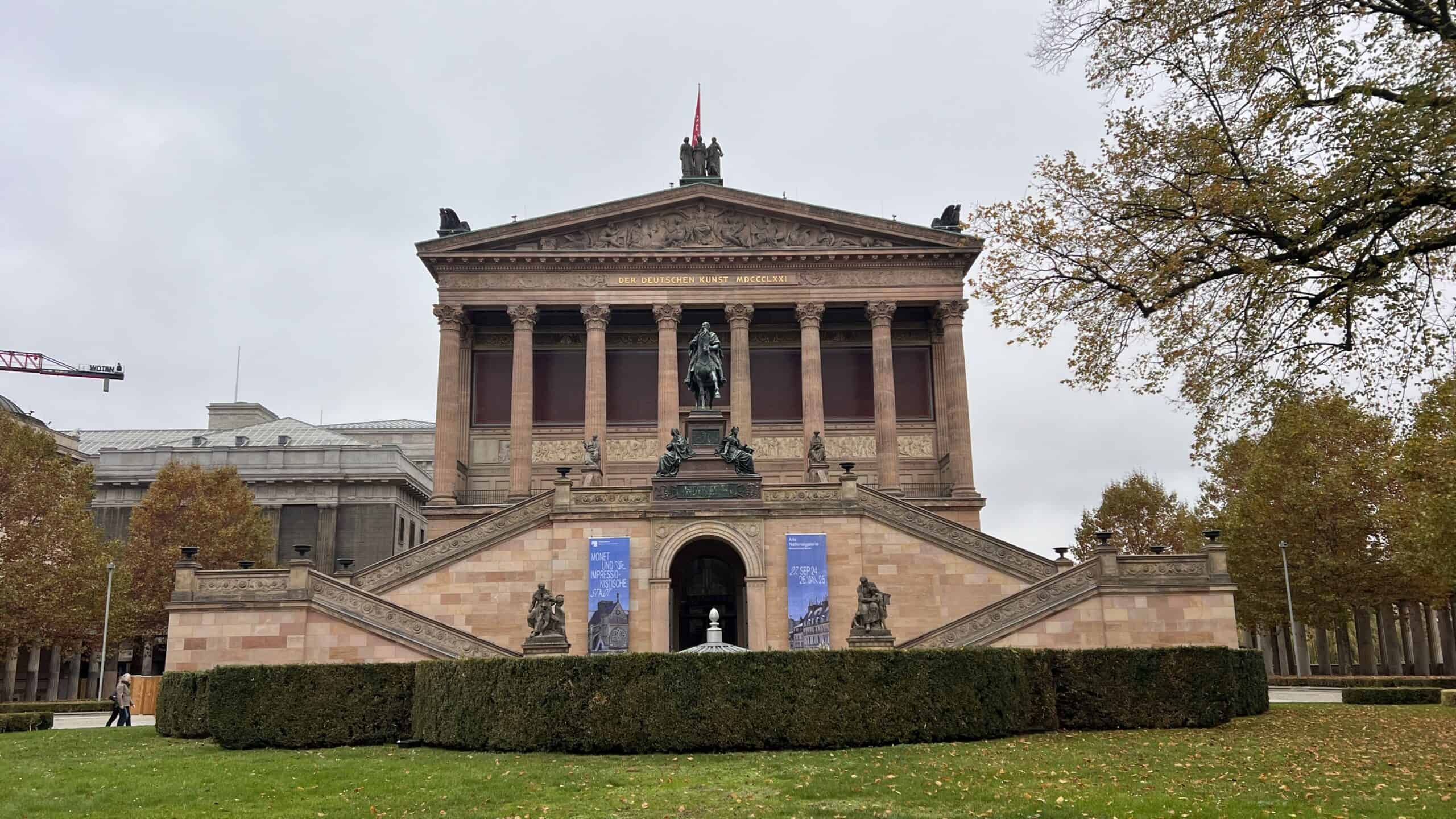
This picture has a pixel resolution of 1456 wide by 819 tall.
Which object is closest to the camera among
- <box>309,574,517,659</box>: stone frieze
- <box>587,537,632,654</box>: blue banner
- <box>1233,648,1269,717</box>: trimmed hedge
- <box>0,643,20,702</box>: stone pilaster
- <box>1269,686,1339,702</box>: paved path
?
<box>1233,648,1269,717</box>: trimmed hedge

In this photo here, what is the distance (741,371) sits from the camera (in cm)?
5434

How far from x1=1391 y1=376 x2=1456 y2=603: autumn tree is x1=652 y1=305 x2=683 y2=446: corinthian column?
97.6ft

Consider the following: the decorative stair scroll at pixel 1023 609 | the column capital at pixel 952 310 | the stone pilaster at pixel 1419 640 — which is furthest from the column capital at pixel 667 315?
the stone pilaster at pixel 1419 640

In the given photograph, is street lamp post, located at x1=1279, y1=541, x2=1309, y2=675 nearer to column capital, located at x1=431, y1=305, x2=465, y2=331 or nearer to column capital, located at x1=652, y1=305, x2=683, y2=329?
column capital, located at x1=652, y1=305, x2=683, y2=329

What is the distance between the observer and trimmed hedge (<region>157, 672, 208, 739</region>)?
78.9ft

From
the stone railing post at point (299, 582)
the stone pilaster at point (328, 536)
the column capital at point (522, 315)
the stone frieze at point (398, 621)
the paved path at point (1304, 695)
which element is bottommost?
the paved path at point (1304, 695)

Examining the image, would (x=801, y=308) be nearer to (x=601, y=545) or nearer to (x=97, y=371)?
(x=601, y=545)

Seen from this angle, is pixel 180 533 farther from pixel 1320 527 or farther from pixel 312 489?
pixel 1320 527

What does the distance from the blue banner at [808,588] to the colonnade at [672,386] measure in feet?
54.4

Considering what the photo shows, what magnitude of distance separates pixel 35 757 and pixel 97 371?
96.1 metres

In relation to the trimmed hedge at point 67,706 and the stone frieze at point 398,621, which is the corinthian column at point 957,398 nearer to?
the stone frieze at point 398,621

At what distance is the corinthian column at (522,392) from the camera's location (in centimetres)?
5303

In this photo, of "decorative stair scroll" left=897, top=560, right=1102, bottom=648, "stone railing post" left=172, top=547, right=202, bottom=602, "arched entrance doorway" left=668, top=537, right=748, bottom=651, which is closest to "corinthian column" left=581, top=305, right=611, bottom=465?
"arched entrance doorway" left=668, top=537, right=748, bottom=651

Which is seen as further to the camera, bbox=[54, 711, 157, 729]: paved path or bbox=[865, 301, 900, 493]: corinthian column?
bbox=[865, 301, 900, 493]: corinthian column
